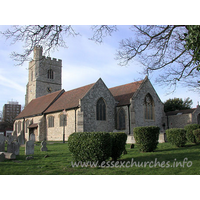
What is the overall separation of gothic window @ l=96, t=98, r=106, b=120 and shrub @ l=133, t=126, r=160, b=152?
14340 mm

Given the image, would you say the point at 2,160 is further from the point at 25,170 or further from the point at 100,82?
the point at 100,82

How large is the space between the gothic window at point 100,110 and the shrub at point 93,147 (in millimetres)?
17381

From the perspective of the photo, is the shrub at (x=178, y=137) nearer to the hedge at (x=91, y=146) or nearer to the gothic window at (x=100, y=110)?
the hedge at (x=91, y=146)

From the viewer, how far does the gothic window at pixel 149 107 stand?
92.5 ft

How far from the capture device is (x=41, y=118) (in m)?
30.7

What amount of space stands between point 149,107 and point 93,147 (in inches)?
A: 869

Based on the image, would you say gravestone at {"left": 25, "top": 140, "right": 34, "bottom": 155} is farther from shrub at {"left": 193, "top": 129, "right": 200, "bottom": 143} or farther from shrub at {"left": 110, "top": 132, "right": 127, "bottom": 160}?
shrub at {"left": 193, "top": 129, "right": 200, "bottom": 143}

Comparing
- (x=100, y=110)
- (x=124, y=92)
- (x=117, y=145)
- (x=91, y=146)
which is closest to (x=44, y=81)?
(x=124, y=92)

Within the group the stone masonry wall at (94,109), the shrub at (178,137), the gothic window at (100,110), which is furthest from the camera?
the gothic window at (100,110)

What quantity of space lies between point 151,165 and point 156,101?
2278 centimetres

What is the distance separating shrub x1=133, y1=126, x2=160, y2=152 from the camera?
11.4m

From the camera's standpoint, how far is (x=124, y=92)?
30.0 meters

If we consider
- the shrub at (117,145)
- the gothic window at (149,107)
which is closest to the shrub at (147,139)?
→ the shrub at (117,145)

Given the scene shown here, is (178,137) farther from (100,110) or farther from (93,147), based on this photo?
(100,110)
